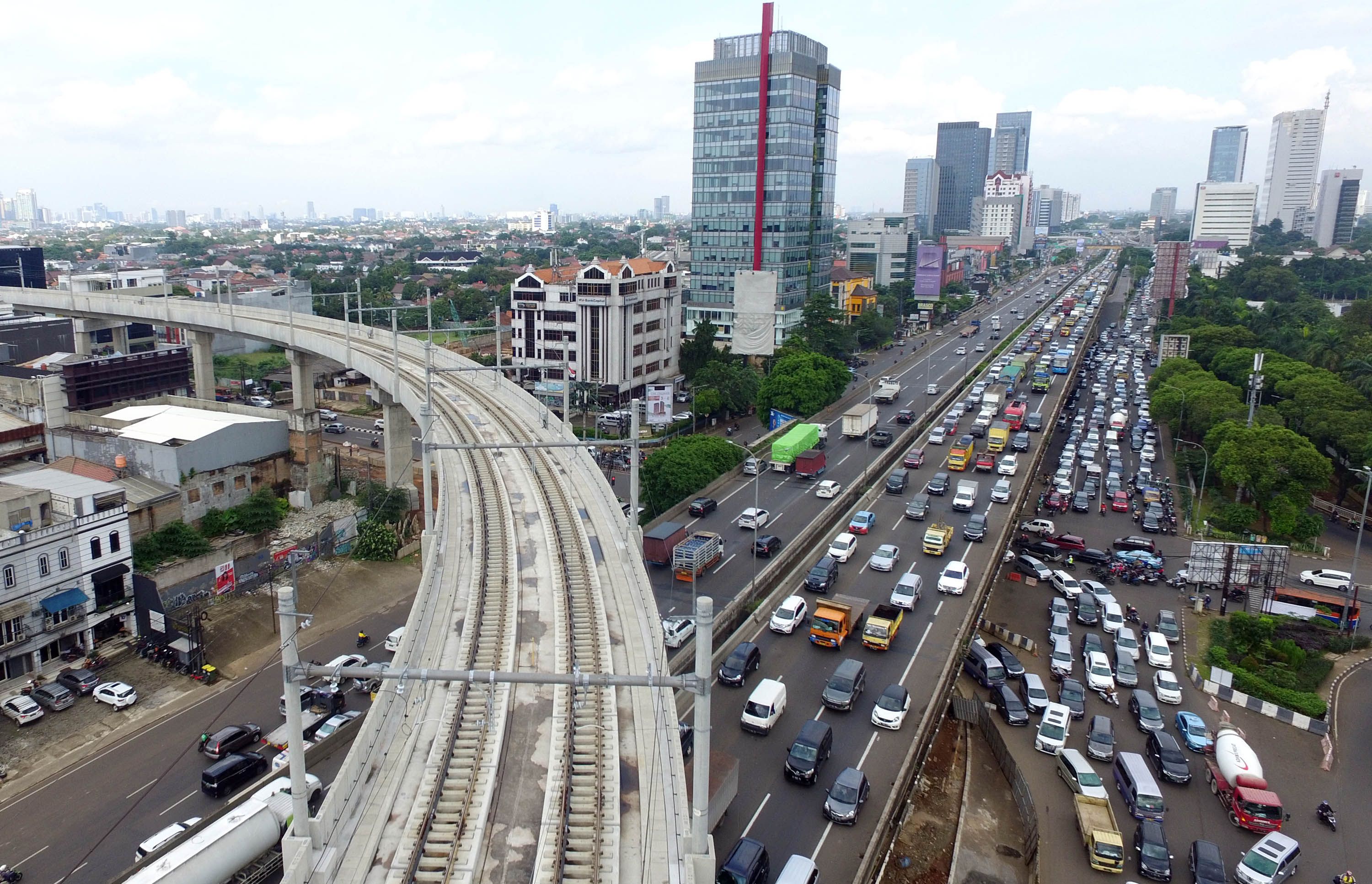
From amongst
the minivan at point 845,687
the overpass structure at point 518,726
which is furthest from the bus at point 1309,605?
the overpass structure at point 518,726

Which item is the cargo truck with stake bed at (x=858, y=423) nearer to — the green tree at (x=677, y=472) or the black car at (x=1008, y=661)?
the green tree at (x=677, y=472)

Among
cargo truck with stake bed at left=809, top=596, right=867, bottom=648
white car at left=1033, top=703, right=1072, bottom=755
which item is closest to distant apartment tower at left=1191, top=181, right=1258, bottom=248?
white car at left=1033, top=703, right=1072, bottom=755

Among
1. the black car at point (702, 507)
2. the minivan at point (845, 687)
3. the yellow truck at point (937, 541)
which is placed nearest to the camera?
the minivan at point (845, 687)

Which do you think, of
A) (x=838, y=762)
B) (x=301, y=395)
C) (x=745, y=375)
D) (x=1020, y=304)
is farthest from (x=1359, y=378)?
(x=1020, y=304)

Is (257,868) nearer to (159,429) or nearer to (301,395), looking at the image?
(159,429)

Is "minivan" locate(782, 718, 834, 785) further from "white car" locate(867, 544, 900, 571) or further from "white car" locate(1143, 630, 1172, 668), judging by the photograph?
"white car" locate(1143, 630, 1172, 668)

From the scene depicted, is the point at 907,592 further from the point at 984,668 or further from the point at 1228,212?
the point at 1228,212
